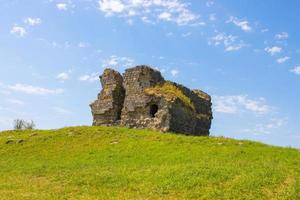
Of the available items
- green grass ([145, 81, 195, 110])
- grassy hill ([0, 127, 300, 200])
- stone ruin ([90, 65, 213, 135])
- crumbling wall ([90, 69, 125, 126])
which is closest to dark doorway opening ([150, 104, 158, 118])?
stone ruin ([90, 65, 213, 135])

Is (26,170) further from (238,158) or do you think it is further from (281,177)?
(281,177)

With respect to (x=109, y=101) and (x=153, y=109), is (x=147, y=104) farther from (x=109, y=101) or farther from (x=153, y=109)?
(x=109, y=101)

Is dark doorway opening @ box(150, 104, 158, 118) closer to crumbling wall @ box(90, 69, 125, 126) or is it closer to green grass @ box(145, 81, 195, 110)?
green grass @ box(145, 81, 195, 110)

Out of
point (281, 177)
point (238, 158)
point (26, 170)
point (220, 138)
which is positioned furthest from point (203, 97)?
point (281, 177)

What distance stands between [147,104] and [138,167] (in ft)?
45.9

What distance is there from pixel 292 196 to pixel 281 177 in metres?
2.23

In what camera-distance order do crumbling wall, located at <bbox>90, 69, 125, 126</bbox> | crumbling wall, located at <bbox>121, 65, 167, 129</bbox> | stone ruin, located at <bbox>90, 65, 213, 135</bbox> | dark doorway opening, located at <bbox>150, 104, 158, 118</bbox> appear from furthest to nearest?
crumbling wall, located at <bbox>90, 69, 125, 126</bbox>
dark doorway opening, located at <bbox>150, 104, 158, 118</bbox>
crumbling wall, located at <bbox>121, 65, 167, 129</bbox>
stone ruin, located at <bbox>90, 65, 213, 135</bbox>

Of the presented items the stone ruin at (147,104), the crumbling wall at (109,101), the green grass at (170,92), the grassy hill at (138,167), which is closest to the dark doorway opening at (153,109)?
the stone ruin at (147,104)

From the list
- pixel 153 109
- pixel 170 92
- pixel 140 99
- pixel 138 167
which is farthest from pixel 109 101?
pixel 138 167

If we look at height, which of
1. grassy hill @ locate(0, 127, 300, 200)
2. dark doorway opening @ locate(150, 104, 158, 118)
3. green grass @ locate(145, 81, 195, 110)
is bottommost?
grassy hill @ locate(0, 127, 300, 200)

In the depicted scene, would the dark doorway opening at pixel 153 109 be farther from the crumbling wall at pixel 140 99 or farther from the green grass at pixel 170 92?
the green grass at pixel 170 92

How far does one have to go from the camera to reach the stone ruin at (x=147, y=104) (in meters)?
35.4

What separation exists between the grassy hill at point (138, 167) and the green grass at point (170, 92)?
4156 mm

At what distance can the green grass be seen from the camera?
35.8 metres
